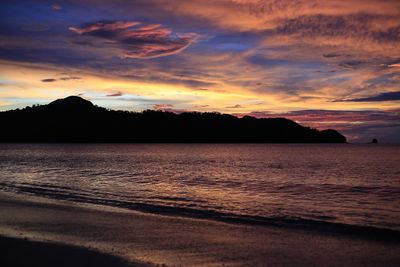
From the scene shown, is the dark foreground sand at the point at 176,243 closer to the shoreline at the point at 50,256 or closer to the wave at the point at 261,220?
the shoreline at the point at 50,256

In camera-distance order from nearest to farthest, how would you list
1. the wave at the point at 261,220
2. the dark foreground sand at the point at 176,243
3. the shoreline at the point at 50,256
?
the shoreline at the point at 50,256 < the dark foreground sand at the point at 176,243 < the wave at the point at 261,220

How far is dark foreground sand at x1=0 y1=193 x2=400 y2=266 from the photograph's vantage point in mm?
11539

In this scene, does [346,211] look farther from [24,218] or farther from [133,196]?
[24,218]

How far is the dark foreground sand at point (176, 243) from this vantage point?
1154 centimetres

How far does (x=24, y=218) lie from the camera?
17.4 m

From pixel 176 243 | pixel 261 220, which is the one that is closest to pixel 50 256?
pixel 176 243

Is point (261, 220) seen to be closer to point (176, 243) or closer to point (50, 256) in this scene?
point (176, 243)

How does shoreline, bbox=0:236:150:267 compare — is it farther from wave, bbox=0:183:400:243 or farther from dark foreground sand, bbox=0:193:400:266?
wave, bbox=0:183:400:243

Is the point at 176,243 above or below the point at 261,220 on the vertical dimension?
above

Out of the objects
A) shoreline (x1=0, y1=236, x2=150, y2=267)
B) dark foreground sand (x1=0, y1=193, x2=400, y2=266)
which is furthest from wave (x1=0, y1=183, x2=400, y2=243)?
shoreline (x1=0, y1=236, x2=150, y2=267)

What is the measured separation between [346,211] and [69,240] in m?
14.6

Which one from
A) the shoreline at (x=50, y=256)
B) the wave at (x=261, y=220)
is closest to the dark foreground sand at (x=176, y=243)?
the shoreline at (x=50, y=256)

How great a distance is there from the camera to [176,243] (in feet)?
43.8

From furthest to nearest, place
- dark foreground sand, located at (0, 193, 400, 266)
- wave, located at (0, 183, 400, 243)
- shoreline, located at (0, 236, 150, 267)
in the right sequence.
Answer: wave, located at (0, 183, 400, 243) < dark foreground sand, located at (0, 193, 400, 266) < shoreline, located at (0, 236, 150, 267)
